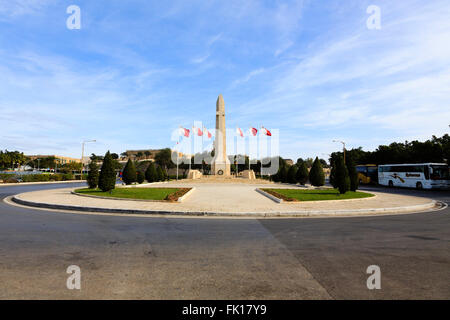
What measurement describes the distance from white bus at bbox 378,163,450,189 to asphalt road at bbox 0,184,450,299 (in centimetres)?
2422

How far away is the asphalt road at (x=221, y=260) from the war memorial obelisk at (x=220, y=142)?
42.4m

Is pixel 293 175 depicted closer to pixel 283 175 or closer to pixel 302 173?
pixel 302 173

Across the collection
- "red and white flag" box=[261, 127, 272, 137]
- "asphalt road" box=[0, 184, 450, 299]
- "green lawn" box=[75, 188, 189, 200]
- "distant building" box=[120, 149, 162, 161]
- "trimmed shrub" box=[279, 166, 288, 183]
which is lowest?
"asphalt road" box=[0, 184, 450, 299]

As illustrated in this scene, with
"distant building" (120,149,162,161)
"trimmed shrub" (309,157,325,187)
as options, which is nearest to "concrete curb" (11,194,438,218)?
"trimmed shrub" (309,157,325,187)

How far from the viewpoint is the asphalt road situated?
12.4 ft

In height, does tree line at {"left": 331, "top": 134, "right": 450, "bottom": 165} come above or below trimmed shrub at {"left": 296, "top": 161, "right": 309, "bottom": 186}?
above

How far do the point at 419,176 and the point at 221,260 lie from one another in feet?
107

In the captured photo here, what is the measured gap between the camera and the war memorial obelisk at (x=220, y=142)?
50.8 metres

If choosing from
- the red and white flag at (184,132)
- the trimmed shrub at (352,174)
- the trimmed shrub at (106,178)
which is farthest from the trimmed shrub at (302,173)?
the trimmed shrub at (106,178)

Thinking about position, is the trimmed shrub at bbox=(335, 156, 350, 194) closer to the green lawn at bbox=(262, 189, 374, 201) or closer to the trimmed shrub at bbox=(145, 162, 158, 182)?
the green lawn at bbox=(262, 189, 374, 201)

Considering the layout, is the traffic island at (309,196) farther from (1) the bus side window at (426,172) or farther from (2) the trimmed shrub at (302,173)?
(1) the bus side window at (426,172)
